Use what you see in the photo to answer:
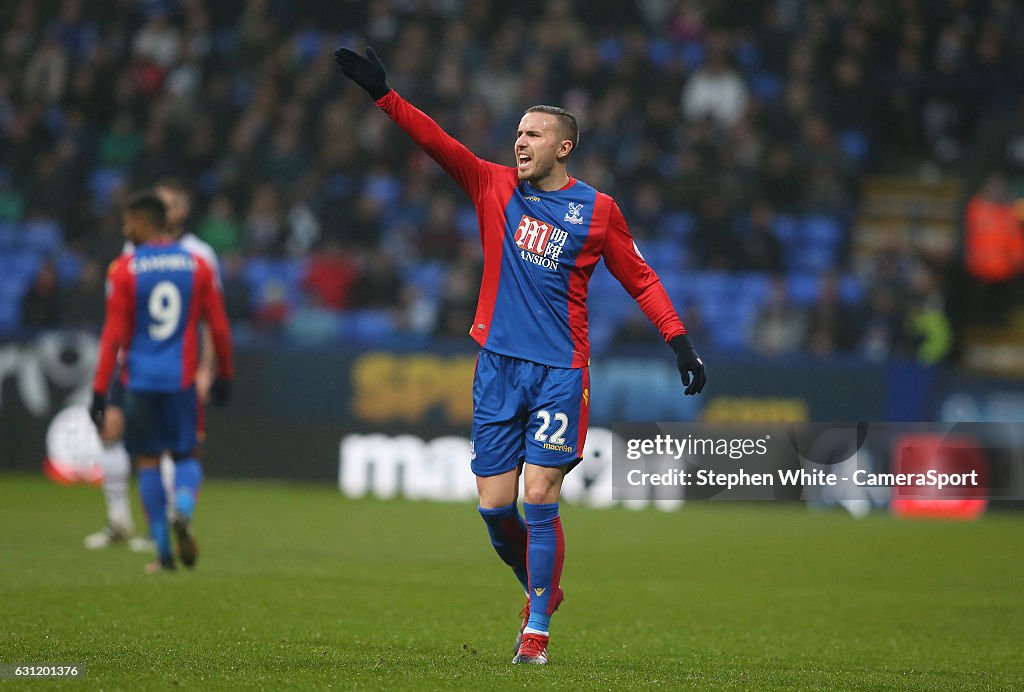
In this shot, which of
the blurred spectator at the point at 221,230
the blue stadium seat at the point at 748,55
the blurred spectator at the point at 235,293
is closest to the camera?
the blurred spectator at the point at 235,293

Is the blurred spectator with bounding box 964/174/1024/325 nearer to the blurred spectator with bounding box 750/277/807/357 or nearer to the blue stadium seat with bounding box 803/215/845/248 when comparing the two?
the blue stadium seat with bounding box 803/215/845/248

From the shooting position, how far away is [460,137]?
20359 mm

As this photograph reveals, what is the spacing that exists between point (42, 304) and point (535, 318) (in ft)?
41.7

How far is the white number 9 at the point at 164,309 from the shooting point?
9.39 metres

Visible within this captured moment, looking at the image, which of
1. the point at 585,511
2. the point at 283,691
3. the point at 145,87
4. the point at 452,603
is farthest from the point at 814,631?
the point at 145,87

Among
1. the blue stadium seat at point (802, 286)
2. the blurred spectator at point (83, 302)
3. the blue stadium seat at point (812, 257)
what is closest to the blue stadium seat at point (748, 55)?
the blue stadium seat at point (812, 257)

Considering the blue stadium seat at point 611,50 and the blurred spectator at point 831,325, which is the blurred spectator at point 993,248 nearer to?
the blurred spectator at point 831,325

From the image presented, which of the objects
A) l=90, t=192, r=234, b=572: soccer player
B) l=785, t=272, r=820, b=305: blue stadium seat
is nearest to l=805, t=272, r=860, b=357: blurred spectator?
l=785, t=272, r=820, b=305: blue stadium seat

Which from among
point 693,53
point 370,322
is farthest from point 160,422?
point 693,53

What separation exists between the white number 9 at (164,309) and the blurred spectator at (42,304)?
356 inches

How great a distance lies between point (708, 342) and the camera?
683 inches

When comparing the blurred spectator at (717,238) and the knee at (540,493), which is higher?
the blurred spectator at (717,238)

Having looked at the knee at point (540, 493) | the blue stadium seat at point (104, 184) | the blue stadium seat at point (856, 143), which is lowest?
the knee at point (540, 493)

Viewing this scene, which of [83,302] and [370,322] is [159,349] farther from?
[370,322]
